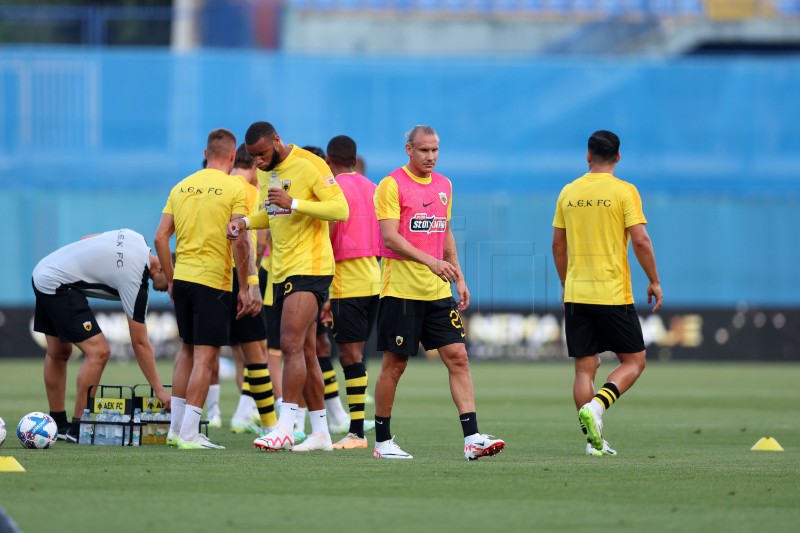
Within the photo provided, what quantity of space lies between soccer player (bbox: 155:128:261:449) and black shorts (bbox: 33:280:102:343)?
87 cm

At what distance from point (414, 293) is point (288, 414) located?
1.32 meters

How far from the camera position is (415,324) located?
32.7ft

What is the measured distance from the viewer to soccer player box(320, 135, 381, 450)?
A: 37.3ft

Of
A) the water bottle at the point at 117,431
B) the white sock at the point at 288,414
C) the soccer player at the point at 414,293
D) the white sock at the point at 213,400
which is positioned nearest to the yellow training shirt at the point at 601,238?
the soccer player at the point at 414,293

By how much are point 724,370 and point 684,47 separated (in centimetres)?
1668

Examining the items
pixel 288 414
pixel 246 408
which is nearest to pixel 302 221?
pixel 288 414

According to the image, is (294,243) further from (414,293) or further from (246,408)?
(246,408)

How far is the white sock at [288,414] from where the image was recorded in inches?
408

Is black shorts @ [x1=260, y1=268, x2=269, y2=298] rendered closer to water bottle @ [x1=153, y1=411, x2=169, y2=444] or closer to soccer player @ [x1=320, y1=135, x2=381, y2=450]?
soccer player @ [x1=320, y1=135, x2=381, y2=450]

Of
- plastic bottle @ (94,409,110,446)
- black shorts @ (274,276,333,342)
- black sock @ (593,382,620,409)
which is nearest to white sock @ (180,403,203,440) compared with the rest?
plastic bottle @ (94,409,110,446)

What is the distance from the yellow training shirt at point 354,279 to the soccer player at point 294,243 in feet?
3.05

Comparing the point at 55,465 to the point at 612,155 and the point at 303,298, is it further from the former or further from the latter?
the point at 612,155

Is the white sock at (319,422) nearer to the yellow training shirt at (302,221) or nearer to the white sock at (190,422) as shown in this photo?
the white sock at (190,422)

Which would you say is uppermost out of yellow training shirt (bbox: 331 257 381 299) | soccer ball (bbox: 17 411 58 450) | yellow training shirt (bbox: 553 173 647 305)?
yellow training shirt (bbox: 553 173 647 305)
